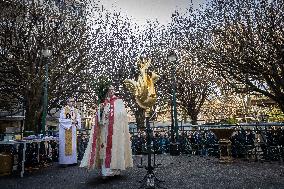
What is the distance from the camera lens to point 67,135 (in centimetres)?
1105

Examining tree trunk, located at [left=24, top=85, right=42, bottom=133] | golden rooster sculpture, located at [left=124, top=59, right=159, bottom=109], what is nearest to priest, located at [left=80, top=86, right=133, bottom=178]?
golden rooster sculpture, located at [left=124, top=59, right=159, bottom=109]

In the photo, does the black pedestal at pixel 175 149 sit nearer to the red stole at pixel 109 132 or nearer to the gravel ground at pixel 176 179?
the gravel ground at pixel 176 179

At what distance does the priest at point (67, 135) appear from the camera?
1084 cm

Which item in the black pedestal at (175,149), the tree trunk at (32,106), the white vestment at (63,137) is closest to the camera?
the white vestment at (63,137)

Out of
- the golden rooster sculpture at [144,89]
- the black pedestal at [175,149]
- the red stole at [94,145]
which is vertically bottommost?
the black pedestal at [175,149]

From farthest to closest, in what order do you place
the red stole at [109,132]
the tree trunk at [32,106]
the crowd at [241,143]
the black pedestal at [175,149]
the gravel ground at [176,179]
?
the tree trunk at [32,106], the black pedestal at [175,149], the crowd at [241,143], the red stole at [109,132], the gravel ground at [176,179]

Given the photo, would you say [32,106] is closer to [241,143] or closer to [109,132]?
[109,132]

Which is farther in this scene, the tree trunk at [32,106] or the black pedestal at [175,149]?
the tree trunk at [32,106]

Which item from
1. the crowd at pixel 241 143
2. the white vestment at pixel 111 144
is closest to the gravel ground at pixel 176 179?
the white vestment at pixel 111 144

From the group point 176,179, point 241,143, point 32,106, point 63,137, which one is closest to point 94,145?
point 176,179

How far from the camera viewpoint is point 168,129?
1611 cm

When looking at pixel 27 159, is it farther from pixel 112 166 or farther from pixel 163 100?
pixel 163 100

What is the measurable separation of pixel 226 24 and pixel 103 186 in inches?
467

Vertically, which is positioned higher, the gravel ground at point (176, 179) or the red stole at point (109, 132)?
the red stole at point (109, 132)
